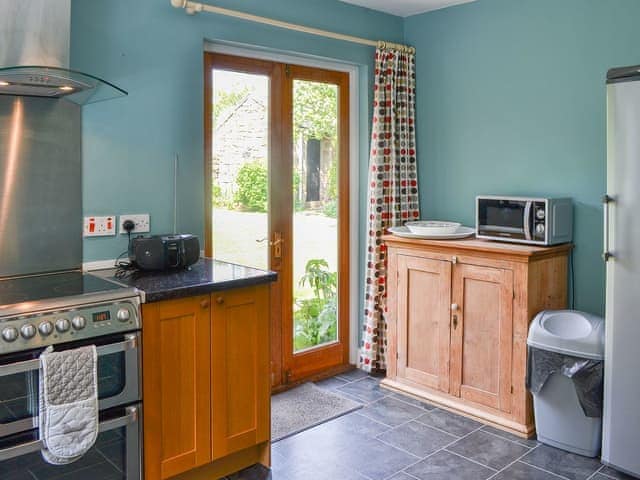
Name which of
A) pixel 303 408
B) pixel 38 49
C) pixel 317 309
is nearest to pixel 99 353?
pixel 38 49

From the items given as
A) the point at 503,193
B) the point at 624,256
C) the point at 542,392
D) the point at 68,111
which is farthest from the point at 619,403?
the point at 68,111

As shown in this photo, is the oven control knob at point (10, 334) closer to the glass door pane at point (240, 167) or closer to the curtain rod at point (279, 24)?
the glass door pane at point (240, 167)

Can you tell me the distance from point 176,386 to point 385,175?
218 centimetres

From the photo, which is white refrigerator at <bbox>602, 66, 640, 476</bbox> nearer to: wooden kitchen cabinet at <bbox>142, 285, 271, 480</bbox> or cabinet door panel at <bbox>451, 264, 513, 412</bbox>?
cabinet door panel at <bbox>451, 264, 513, 412</bbox>

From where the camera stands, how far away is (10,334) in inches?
81.7

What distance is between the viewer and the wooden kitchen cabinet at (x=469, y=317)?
3285 mm

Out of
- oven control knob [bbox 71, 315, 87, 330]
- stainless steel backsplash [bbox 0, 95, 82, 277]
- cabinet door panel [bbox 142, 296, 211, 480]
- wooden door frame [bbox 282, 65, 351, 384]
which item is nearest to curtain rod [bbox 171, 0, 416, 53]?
wooden door frame [bbox 282, 65, 351, 384]

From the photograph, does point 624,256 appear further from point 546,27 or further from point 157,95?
point 157,95

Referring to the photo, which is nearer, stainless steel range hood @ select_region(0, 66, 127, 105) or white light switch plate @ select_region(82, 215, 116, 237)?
stainless steel range hood @ select_region(0, 66, 127, 105)

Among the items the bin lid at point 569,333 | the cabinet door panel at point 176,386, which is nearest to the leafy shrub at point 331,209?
the bin lid at point 569,333

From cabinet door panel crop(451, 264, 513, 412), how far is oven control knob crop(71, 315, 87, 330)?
2107 mm

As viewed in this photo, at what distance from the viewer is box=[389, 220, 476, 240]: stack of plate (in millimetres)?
3668

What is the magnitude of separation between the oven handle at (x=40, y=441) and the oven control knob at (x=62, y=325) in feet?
1.30

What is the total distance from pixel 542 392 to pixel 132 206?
2291mm
